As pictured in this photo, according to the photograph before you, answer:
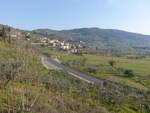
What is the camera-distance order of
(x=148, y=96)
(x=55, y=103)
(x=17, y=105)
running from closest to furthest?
1. (x=17, y=105)
2. (x=55, y=103)
3. (x=148, y=96)

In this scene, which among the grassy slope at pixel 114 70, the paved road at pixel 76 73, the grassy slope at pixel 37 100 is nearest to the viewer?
the grassy slope at pixel 37 100

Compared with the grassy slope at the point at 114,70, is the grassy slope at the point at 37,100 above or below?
above

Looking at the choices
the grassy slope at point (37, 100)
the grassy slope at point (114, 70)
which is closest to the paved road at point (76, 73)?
the grassy slope at point (114, 70)

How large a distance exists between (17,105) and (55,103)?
4.92 metres

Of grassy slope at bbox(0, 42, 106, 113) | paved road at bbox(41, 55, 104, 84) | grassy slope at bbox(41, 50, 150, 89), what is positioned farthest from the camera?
grassy slope at bbox(41, 50, 150, 89)

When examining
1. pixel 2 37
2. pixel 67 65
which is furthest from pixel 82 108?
pixel 2 37

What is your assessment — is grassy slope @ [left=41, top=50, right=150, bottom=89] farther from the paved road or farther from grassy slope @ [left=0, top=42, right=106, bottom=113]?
grassy slope @ [left=0, top=42, right=106, bottom=113]

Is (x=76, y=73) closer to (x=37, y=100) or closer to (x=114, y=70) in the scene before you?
(x=114, y=70)

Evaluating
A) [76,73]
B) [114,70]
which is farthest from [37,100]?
[114,70]

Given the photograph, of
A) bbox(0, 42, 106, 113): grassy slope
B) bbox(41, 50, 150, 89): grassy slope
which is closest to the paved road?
bbox(41, 50, 150, 89): grassy slope

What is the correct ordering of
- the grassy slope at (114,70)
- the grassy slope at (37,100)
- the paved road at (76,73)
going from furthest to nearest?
1. the grassy slope at (114,70)
2. the paved road at (76,73)
3. the grassy slope at (37,100)

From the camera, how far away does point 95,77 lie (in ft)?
167

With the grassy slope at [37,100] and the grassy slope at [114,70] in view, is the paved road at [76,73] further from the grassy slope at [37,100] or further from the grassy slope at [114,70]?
the grassy slope at [37,100]

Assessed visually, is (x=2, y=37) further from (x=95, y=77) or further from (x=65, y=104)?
(x=65, y=104)
